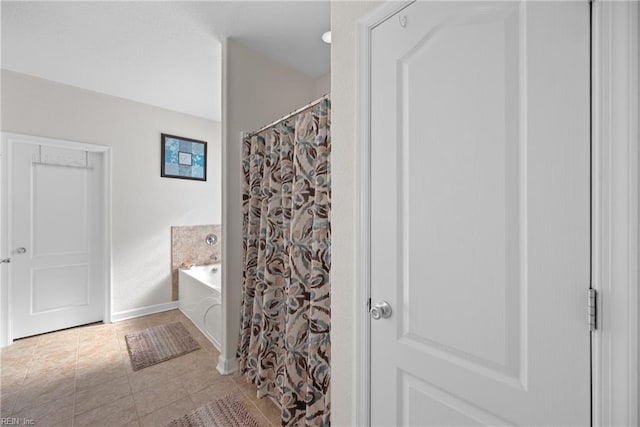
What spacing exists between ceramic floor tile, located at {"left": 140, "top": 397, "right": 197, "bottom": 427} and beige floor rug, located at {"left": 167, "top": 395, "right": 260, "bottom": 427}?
42 mm

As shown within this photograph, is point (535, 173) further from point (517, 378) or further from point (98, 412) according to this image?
point (98, 412)

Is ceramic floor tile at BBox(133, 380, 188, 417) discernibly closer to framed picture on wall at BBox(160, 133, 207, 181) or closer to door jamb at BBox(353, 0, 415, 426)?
door jamb at BBox(353, 0, 415, 426)

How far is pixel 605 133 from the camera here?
0.59 metres

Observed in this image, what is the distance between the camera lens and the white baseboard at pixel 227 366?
219cm

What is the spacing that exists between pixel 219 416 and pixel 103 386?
975mm

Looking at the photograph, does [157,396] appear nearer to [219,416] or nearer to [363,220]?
[219,416]

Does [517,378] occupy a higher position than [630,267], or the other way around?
[630,267]

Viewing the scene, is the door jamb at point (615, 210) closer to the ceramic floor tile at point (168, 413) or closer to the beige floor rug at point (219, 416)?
the beige floor rug at point (219, 416)

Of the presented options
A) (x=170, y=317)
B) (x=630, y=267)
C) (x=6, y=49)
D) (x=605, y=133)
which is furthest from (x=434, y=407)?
(x=6, y=49)

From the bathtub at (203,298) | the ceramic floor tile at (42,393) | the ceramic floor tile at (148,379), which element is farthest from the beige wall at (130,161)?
the ceramic floor tile at (148,379)

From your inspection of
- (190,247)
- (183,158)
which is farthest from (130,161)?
(190,247)

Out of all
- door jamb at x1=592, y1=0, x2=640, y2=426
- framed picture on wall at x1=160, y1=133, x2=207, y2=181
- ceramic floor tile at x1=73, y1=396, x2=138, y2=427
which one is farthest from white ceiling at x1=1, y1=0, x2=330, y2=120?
ceramic floor tile at x1=73, y1=396, x2=138, y2=427

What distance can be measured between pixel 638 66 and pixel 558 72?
5.0 inches

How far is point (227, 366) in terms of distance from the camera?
2193 millimetres
